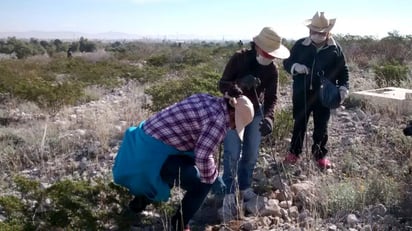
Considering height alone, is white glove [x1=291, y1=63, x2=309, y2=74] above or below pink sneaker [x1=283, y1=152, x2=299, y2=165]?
above

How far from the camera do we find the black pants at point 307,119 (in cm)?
502

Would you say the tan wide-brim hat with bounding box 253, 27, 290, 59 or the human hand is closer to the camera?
the tan wide-brim hat with bounding box 253, 27, 290, 59

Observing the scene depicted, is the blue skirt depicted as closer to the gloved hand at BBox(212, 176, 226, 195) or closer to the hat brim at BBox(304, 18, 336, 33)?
the gloved hand at BBox(212, 176, 226, 195)

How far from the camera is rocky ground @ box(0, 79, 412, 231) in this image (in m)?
3.79

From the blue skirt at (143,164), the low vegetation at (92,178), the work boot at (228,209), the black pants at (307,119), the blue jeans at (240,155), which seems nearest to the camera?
the low vegetation at (92,178)

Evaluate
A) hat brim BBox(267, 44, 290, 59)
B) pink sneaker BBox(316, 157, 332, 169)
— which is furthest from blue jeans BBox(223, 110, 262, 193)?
pink sneaker BBox(316, 157, 332, 169)

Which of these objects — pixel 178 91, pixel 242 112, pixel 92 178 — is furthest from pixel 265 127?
pixel 178 91

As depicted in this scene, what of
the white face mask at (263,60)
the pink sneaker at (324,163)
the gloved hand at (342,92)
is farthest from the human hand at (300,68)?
the pink sneaker at (324,163)

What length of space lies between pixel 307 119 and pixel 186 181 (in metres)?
2.06

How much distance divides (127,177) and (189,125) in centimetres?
61

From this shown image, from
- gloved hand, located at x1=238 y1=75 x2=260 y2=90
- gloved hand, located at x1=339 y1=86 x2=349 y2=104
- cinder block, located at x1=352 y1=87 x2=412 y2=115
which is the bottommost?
cinder block, located at x1=352 y1=87 x2=412 y2=115

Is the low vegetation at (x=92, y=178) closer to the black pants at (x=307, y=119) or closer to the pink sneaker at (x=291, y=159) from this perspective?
the black pants at (x=307, y=119)

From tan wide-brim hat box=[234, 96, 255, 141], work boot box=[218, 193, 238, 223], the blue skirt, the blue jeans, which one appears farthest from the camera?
the blue jeans

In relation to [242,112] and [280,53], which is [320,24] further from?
[242,112]
